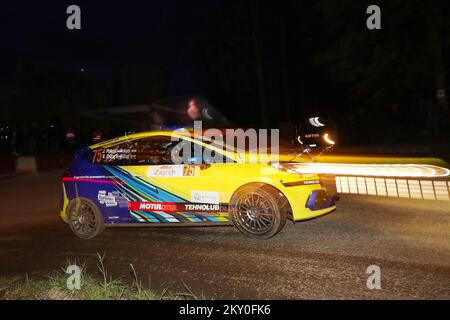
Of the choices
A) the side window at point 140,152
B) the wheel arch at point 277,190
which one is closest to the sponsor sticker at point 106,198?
the side window at point 140,152

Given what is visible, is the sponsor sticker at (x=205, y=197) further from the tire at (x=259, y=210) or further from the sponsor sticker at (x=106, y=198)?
the sponsor sticker at (x=106, y=198)

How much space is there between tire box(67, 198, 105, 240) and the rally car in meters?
0.02

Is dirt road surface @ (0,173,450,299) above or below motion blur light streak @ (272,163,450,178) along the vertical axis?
below

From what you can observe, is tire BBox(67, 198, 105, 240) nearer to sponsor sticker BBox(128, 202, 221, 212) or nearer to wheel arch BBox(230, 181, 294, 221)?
sponsor sticker BBox(128, 202, 221, 212)

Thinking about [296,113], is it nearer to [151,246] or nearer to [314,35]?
[314,35]

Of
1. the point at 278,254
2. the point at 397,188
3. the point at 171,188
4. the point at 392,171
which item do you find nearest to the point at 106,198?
the point at 171,188

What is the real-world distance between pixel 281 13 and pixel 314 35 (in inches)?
162

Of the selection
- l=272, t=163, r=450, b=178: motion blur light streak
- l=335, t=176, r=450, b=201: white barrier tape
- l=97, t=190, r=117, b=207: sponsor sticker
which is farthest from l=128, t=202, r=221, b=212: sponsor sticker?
l=335, t=176, r=450, b=201: white barrier tape

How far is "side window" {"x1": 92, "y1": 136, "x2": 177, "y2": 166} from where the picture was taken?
6.67m

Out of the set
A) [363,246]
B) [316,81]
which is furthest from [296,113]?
[363,246]

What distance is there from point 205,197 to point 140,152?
131 cm

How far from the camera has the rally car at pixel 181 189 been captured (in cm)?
616

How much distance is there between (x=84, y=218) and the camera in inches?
268

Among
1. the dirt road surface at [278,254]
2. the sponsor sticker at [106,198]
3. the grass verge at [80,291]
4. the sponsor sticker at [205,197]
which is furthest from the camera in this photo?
the sponsor sticker at [106,198]
